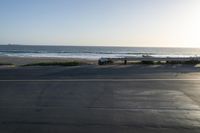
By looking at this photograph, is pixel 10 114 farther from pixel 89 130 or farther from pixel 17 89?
pixel 17 89

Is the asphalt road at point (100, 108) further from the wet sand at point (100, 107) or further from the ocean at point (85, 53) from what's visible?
the ocean at point (85, 53)

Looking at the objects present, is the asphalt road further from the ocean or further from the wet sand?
the ocean

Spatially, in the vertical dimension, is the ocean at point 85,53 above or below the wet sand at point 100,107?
below

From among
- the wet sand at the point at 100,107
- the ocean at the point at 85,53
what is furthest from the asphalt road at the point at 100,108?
the ocean at the point at 85,53

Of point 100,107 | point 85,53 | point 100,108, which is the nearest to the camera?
point 100,108

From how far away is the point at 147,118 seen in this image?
792cm

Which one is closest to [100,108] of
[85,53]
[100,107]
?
[100,107]

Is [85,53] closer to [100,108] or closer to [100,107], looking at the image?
[100,107]

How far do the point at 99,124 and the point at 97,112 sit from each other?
1.27m

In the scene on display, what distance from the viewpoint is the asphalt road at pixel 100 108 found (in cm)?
710

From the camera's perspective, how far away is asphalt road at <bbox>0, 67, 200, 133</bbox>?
7102 millimetres

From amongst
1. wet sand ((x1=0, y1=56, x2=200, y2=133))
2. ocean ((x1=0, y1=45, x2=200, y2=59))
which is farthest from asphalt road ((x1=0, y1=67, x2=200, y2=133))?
ocean ((x1=0, y1=45, x2=200, y2=59))

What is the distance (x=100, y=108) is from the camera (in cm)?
911

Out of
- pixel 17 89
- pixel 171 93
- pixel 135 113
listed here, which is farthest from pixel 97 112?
pixel 17 89
